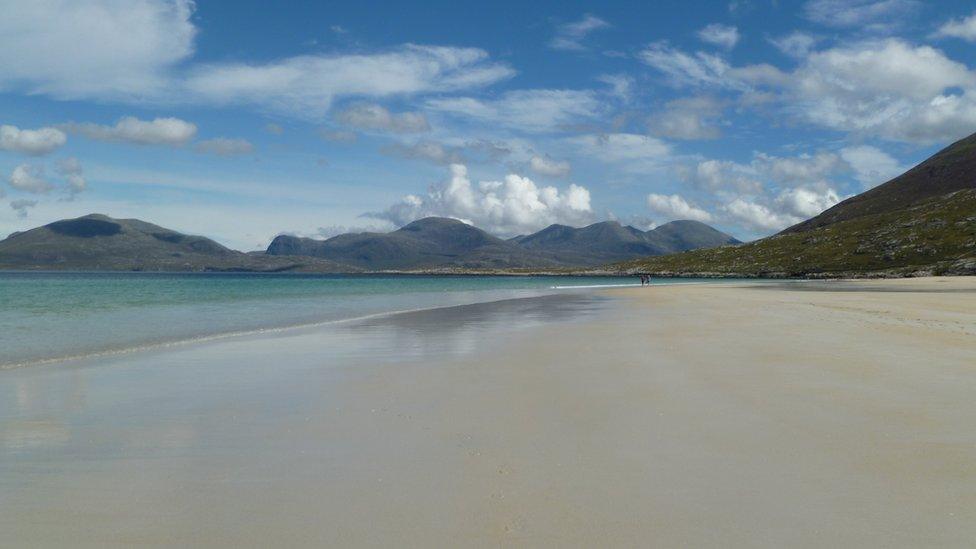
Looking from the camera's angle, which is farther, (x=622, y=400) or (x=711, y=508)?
(x=622, y=400)

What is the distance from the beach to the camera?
650cm

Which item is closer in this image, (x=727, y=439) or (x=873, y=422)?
(x=727, y=439)

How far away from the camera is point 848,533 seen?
6.26 metres

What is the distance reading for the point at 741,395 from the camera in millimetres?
13031

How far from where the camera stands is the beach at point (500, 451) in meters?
6.50

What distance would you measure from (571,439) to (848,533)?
14.0 ft

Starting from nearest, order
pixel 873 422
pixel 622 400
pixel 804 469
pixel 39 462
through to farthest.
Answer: pixel 804 469, pixel 39 462, pixel 873 422, pixel 622 400

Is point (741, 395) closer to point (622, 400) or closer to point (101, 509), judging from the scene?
point (622, 400)

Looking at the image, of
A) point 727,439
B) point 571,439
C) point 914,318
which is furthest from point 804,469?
point 914,318

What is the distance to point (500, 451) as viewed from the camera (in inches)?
365

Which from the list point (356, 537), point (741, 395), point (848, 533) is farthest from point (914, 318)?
point (356, 537)

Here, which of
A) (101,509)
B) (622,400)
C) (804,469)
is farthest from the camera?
(622,400)

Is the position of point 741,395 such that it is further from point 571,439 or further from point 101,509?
point 101,509

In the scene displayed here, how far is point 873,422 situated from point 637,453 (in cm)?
451
